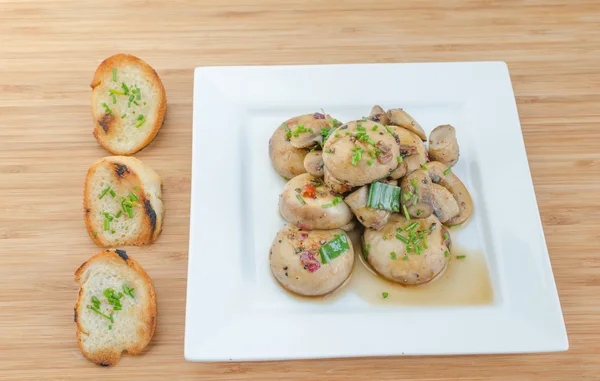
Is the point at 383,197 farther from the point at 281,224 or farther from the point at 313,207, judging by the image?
the point at 281,224

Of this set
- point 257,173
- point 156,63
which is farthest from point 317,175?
point 156,63

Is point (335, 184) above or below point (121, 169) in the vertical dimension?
below

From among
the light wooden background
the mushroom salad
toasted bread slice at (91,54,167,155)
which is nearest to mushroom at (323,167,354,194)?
the mushroom salad

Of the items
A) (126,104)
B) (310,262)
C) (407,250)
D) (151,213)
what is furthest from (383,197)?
(126,104)

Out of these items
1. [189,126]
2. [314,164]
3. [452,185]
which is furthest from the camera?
[189,126]

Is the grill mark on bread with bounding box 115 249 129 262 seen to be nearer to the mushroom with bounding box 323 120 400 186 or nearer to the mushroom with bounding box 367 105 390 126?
the mushroom with bounding box 323 120 400 186

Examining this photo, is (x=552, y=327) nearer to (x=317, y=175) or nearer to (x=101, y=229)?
(x=317, y=175)
